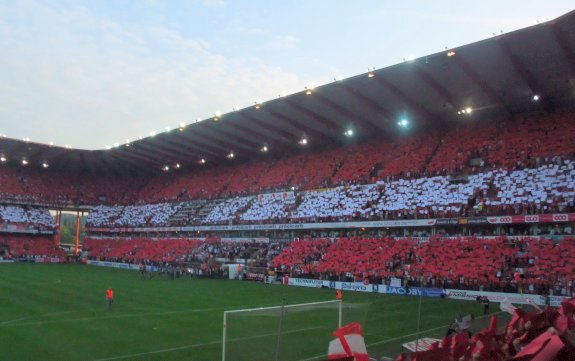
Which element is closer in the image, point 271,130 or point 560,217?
point 560,217

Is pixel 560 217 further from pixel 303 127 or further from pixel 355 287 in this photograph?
pixel 303 127

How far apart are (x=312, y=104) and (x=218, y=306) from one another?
2018 cm

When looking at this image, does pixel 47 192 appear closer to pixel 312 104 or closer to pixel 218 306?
pixel 312 104

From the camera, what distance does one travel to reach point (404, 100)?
36188mm

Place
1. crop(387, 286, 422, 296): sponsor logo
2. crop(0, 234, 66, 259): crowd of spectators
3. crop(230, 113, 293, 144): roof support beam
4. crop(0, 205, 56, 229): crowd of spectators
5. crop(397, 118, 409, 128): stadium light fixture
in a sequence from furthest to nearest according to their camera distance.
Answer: crop(0, 205, 56, 229): crowd of spectators
crop(0, 234, 66, 259): crowd of spectators
crop(230, 113, 293, 144): roof support beam
crop(397, 118, 409, 128): stadium light fixture
crop(387, 286, 422, 296): sponsor logo

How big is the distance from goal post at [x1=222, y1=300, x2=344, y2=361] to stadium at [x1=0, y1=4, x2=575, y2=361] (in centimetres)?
5

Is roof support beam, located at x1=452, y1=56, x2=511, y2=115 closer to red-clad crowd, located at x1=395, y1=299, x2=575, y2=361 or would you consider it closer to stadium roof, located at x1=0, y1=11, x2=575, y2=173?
stadium roof, located at x1=0, y1=11, x2=575, y2=173

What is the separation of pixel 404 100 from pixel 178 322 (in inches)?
967

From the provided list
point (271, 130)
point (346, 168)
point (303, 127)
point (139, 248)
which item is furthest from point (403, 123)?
point (139, 248)

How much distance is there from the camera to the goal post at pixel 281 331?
10.8 meters

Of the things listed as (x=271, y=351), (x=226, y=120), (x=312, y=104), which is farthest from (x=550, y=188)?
(x=226, y=120)

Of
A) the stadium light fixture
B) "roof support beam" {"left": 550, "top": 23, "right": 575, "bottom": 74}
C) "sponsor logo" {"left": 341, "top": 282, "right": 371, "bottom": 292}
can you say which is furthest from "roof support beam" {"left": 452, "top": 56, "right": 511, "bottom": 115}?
"sponsor logo" {"left": 341, "top": 282, "right": 371, "bottom": 292}

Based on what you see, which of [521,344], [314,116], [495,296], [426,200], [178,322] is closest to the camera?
[521,344]

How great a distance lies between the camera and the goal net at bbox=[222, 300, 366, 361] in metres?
10.8
